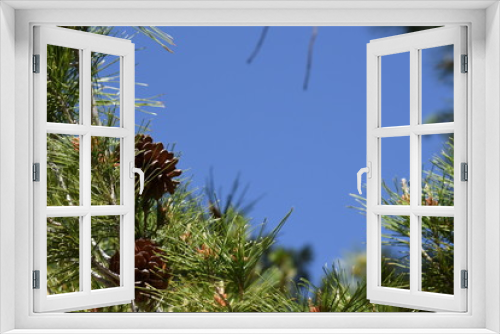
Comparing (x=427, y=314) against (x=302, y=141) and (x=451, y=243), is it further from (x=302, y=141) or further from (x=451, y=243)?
(x=302, y=141)

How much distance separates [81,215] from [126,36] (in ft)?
2.50

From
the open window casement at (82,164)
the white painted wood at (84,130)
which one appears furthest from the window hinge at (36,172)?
the white painted wood at (84,130)

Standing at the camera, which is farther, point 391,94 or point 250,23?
point 391,94

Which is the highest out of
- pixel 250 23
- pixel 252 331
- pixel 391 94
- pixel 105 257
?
pixel 250 23

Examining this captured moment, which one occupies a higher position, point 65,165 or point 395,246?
point 65,165

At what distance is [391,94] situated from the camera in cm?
216

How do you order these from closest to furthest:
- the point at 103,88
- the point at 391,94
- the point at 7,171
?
the point at 7,171, the point at 391,94, the point at 103,88

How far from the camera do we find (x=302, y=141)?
131 inches

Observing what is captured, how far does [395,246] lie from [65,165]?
54.2 inches

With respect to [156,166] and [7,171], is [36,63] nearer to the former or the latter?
[7,171]

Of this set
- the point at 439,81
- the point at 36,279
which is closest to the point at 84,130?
the point at 36,279

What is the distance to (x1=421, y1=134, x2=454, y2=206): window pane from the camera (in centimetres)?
211

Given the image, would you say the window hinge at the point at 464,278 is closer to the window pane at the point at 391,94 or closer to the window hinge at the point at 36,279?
the window pane at the point at 391,94

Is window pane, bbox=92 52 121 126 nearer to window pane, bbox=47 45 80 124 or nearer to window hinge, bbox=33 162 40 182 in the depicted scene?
→ window pane, bbox=47 45 80 124
